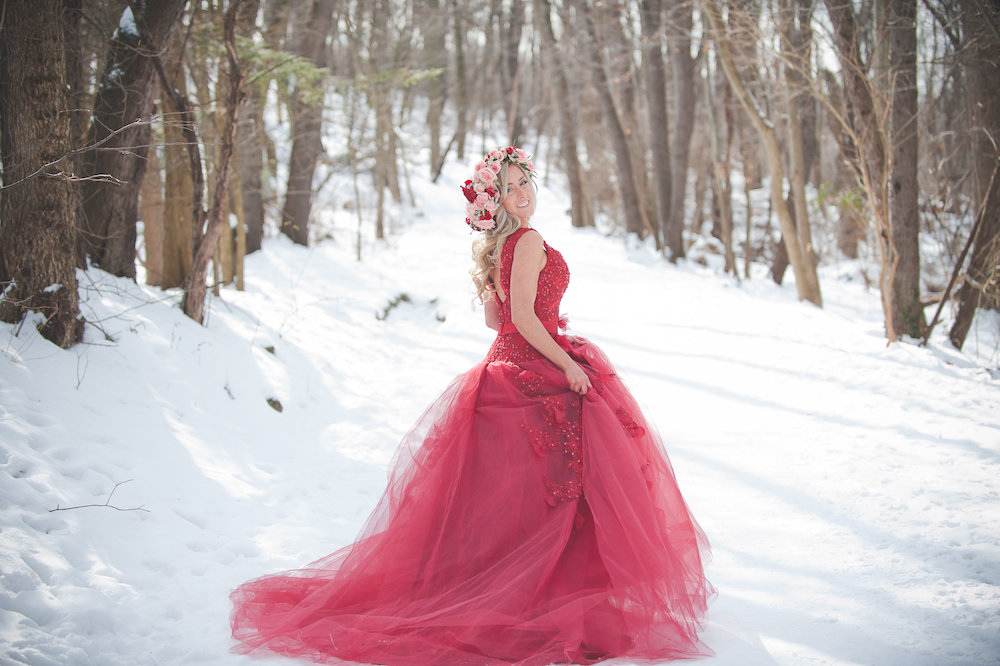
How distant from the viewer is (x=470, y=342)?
26.1 feet

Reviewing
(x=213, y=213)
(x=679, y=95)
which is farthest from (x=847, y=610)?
(x=679, y=95)

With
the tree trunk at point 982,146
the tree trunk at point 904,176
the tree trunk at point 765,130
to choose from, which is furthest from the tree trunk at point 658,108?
the tree trunk at point 904,176

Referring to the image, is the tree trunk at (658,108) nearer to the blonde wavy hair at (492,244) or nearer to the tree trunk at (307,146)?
the tree trunk at (307,146)

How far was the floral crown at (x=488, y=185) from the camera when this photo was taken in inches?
120

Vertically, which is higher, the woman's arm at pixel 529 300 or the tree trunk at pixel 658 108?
the tree trunk at pixel 658 108

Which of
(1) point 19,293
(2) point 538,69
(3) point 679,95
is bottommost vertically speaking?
(1) point 19,293

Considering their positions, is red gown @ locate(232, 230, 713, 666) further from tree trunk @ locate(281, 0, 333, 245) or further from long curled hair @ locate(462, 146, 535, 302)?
tree trunk @ locate(281, 0, 333, 245)

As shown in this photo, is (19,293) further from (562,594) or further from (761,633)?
(761,633)

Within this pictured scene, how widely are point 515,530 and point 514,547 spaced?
67 mm

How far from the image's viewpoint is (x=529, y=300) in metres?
2.96

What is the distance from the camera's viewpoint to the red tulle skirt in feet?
7.93

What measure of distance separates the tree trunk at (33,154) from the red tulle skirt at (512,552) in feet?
8.37

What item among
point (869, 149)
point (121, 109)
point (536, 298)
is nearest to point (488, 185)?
point (536, 298)

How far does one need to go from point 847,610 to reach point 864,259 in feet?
55.5
